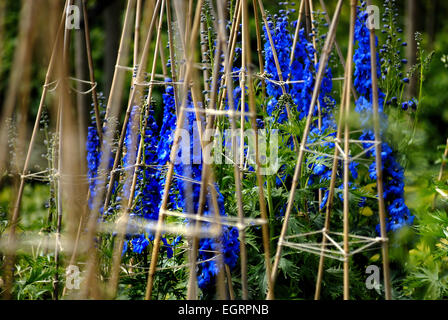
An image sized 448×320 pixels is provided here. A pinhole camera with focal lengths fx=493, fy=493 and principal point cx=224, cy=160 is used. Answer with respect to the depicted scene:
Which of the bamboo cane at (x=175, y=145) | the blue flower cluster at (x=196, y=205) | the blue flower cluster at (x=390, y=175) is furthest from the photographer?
the blue flower cluster at (x=390, y=175)

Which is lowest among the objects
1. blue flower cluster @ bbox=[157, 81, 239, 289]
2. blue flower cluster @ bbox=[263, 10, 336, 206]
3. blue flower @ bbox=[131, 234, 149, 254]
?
blue flower @ bbox=[131, 234, 149, 254]

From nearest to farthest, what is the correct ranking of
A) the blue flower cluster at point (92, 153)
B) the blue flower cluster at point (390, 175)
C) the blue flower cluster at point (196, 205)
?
the blue flower cluster at point (196, 205)
the blue flower cluster at point (390, 175)
the blue flower cluster at point (92, 153)

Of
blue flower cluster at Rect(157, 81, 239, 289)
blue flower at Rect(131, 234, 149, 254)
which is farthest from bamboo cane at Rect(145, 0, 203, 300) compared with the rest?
blue flower at Rect(131, 234, 149, 254)

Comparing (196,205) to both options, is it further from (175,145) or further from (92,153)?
(92,153)

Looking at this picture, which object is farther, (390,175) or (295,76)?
(295,76)

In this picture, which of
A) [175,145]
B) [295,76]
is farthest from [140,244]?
[295,76]

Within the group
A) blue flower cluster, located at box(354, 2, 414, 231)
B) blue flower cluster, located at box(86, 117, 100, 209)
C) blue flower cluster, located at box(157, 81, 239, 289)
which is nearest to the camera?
blue flower cluster, located at box(157, 81, 239, 289)

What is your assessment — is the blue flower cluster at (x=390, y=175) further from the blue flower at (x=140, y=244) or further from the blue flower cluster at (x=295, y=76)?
the blue flower at (x=140, y=244)

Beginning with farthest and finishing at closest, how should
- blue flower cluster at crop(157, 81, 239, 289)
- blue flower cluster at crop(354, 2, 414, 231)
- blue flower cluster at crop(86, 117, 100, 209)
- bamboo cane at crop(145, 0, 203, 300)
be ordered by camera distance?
blue flower cluster at crop(86, 117, 100, 209), blue flower cluster at crop(354, 2, 414, 231), blue flower cluster at crop(157, 81, 239, 289), bamboo cane at crop(145, 0, 203, 300)

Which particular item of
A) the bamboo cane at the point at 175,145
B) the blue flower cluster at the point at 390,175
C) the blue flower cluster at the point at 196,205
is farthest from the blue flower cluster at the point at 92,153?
the blue flower cluster at the point at 390,175

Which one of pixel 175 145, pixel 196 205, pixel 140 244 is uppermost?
pixel 175 145

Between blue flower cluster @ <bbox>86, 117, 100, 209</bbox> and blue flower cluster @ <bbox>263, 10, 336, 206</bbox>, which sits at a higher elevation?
blue flower cluster @ <bbox>263, 10, 336, 206</bbox>

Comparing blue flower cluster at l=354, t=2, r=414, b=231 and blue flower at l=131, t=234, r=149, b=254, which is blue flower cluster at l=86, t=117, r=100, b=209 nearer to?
blue flower at l=131, t=234, r=149, b=254

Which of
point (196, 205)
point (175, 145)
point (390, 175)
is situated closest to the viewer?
point (175, 145)
